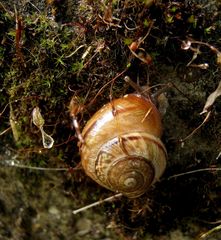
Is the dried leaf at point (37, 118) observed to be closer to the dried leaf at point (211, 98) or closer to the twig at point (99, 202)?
the twig at point (99, 202)

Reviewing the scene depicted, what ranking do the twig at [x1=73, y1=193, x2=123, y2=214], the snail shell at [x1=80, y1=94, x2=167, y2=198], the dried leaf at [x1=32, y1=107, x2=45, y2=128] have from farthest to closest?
the twig at [x1=73, y1=193, x2=123, y2=214] < the dried leaf at [x1=32, y1=107, x2=45, y2=128] < the snail shell at [x1=80, y1=94, x2=167, y2=198]

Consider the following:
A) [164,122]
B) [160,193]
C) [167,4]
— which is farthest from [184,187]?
[167,4]

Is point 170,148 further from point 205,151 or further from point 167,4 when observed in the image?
point 167,4

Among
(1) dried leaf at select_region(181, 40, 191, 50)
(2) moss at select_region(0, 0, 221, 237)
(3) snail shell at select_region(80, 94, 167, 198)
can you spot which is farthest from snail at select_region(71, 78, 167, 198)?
(1) dried leaf at select_region(181, 40, 191, 50)

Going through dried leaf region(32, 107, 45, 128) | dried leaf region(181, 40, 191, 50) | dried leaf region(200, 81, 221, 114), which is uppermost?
dried leaf region(181, 40, 191, 50)

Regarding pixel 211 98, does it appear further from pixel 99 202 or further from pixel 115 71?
pixel 99 202

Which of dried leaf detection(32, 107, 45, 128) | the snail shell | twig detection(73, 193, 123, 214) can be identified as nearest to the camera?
the snail shell

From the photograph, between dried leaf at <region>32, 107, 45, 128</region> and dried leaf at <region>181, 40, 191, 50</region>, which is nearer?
dried leaf at <region>181, 40, 191, 50</region>

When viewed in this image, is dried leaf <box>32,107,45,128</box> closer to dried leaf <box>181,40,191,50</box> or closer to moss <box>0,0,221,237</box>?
moss <box>0,0,221,237</box>

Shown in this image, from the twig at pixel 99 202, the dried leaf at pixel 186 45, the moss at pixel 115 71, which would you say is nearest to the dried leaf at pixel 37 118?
the moss at pixel 115 71
